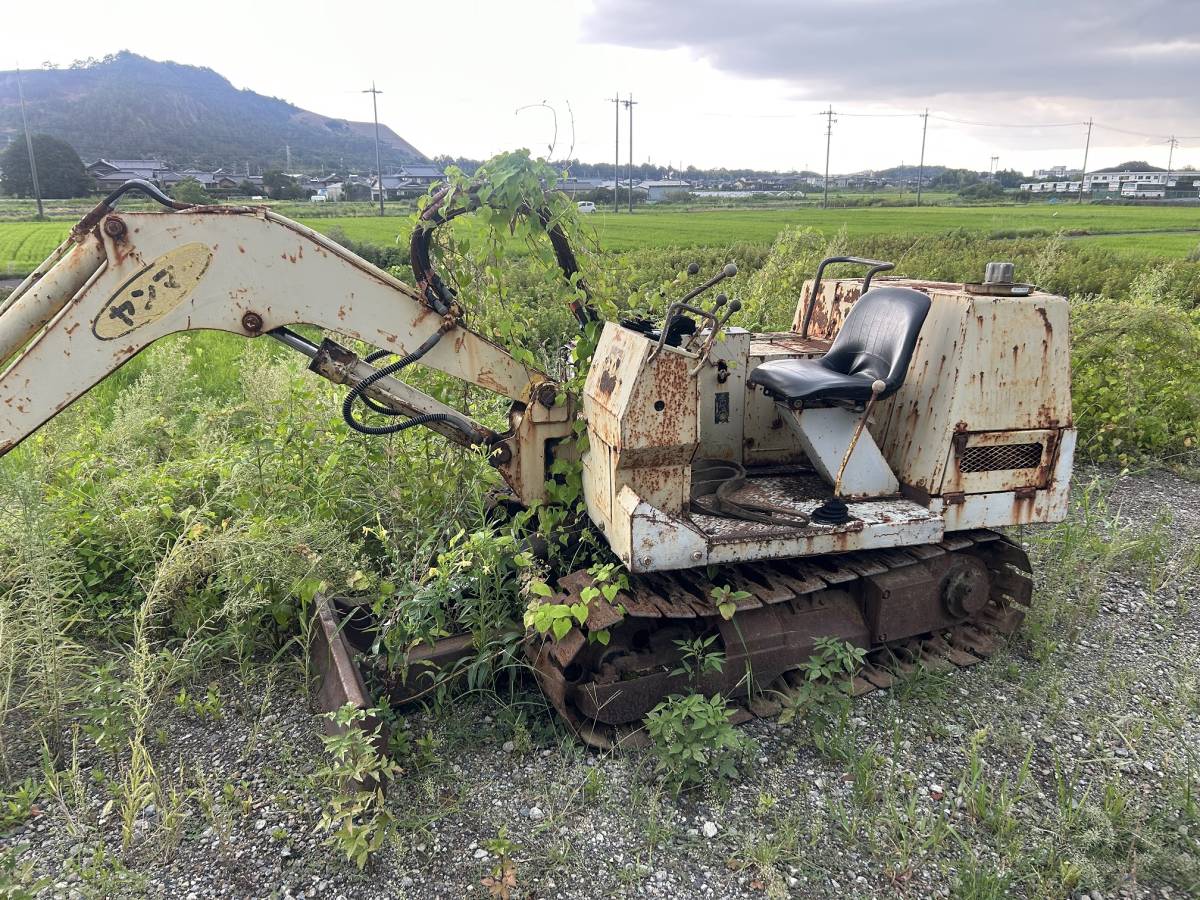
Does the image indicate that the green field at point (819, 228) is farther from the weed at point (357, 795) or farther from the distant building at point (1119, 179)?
the distant building at point (1119, 179)

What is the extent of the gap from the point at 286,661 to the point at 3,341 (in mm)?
1932

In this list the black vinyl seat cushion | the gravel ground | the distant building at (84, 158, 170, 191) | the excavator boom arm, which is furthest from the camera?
the distant building at (84, 158, 170, 191)

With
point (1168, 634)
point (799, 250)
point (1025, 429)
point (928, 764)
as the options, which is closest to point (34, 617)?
point (928, 764)

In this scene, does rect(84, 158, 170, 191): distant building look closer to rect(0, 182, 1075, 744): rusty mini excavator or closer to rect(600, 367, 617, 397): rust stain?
rect(0, 182, 1075, 744): rusty mini excavator

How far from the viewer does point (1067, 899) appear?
285 cm

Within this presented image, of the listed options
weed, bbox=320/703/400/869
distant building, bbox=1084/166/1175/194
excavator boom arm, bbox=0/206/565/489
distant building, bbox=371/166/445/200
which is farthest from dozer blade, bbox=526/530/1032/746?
distant building, bbox=1084/166/1175/194

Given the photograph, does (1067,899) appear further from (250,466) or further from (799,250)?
(799,250)

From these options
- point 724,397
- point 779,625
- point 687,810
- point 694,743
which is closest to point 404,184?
point 724,397

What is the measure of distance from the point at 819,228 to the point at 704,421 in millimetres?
32567

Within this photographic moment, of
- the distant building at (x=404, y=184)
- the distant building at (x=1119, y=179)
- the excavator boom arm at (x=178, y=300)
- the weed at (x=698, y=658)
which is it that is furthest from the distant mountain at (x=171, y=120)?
the weed at (x=698, y=658)

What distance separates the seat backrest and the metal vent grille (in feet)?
1.70

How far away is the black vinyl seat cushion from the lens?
3.74 metres

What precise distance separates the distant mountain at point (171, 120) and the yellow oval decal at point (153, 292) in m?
92.7

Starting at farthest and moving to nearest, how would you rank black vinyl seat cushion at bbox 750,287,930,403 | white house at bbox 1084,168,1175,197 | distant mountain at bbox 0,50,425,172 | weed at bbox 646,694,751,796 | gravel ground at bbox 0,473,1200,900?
distant mountain at bbox 0,50,425,172 → white house at bbox 1084,168,1175,197 → black vinyl seat cushion at bbox 750,287,930,403 → weed at bbox 646,694,751,796 → gravel ground at bbox 0,473,1200,900
